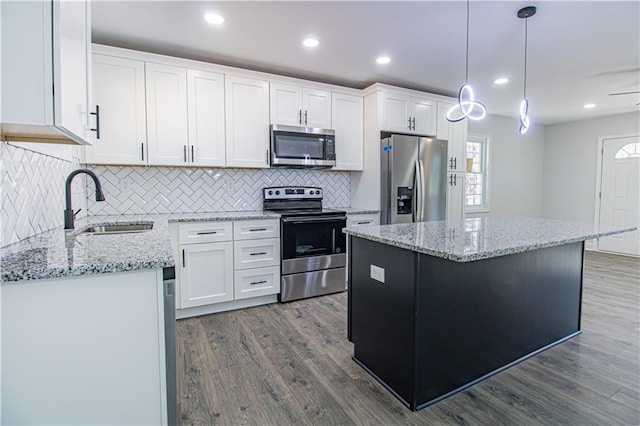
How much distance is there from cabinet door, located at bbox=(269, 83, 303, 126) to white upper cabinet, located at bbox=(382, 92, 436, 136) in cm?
101

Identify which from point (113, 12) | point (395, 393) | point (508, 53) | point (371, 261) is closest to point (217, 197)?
point (113, 12)

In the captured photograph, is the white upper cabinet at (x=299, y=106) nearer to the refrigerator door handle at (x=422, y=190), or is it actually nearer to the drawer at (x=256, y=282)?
the refrigerator door handle at (x=422, y=190)

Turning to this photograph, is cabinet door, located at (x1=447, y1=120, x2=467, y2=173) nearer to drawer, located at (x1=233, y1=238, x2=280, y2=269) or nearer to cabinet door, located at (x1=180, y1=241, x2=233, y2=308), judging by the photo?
drawer, located at (x1=233, y1=238, x2=280, y2=269)

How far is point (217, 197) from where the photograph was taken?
3.61 m

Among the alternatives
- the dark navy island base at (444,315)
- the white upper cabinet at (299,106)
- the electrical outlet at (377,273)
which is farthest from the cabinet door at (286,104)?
the electrical outlet at (377,273)

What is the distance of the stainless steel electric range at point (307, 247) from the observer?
3.38 metres

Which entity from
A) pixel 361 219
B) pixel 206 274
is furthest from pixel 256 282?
pixel 361 219

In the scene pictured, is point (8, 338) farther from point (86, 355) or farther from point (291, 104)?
point (291, 104)

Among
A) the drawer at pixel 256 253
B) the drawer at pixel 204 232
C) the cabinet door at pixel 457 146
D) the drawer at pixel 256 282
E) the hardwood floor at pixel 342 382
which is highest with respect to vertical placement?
the cabinet door at pixel 457 146

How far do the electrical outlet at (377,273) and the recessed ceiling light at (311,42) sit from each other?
2034mm

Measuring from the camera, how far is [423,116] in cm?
422

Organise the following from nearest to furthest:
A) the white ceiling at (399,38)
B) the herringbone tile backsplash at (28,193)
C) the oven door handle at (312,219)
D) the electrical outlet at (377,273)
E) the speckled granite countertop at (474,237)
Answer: the herringbone tile backsplash at (28,193), the speckled granite countertop at (474,237), the electrical outlet at (377,273), the white ceiling at (399,38), the oven door handle at (312,219)

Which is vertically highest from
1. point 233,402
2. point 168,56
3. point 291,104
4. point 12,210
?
point 168,56

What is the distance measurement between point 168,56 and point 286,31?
3.93ft
